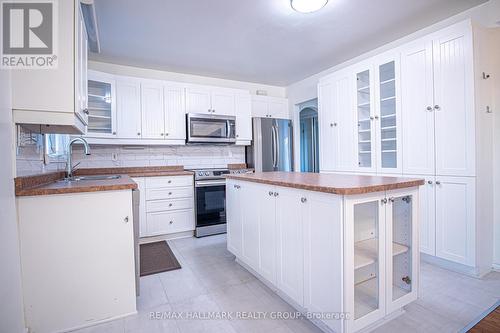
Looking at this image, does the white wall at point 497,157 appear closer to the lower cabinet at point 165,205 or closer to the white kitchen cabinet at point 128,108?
the lower cabinet at point 165,205

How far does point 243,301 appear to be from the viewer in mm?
1804

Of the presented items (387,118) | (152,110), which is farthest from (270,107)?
(387,118)

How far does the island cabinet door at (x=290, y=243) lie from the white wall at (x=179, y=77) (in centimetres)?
312

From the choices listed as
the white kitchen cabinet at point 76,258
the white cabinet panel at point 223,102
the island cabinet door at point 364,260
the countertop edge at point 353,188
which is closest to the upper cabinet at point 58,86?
the white kitchen cabinet at point 76,258

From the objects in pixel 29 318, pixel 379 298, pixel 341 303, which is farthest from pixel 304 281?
pixel 29 318

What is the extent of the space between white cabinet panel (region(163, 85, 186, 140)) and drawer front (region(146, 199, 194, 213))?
37.8 inches

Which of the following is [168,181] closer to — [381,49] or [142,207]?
[142,207]

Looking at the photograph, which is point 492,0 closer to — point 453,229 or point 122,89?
point 453,229

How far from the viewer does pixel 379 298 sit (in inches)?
55.8

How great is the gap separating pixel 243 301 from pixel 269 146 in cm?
290

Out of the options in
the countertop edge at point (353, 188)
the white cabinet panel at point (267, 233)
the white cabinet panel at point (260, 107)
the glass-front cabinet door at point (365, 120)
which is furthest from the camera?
the white cabinet panel at point (260, 107)

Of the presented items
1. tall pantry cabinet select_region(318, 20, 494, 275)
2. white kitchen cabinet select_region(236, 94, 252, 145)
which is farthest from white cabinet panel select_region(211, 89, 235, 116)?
tall pantry cabinet select_region(318, 20, 494, 275)

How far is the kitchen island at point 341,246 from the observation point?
1.28m

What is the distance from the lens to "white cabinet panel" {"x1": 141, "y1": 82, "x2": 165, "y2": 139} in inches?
136
